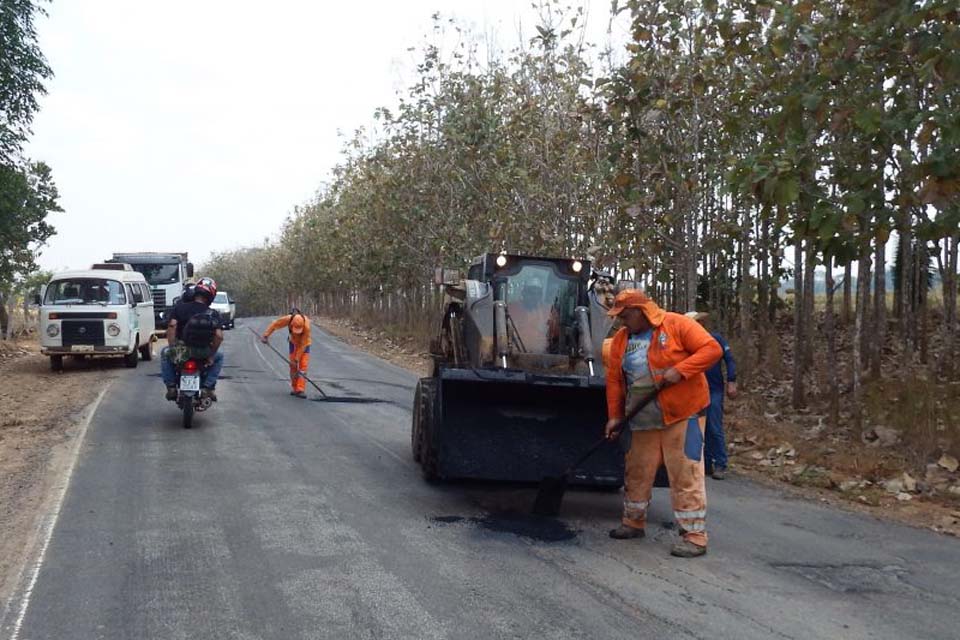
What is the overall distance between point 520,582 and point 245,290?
Result: 386 feet

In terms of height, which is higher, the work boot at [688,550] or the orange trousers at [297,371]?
the orange trousers at [297,371]

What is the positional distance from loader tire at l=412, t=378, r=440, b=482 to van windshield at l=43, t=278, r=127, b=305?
13.0m

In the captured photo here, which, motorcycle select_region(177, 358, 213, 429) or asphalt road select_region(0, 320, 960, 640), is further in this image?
motorcycle select_region(177, 358, 213, 429)

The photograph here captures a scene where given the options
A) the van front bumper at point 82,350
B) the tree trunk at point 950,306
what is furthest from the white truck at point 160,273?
the tree trunk at point 950,306

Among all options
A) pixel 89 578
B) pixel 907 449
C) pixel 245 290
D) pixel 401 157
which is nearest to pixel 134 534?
pixel 89 578

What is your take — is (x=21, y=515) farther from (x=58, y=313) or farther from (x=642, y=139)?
(x=58, y=313)

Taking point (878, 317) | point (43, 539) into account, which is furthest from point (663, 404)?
point (878, 317)

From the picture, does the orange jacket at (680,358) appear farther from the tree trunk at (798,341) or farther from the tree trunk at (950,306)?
the tree trunk at (950,306)

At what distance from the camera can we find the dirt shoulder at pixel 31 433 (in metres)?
7.38

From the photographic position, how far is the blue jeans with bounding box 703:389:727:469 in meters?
10.5

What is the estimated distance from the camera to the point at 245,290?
120 m

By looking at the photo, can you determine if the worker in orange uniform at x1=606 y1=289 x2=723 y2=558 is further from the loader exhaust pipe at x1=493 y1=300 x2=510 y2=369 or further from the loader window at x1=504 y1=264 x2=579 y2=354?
the loader window at x1=504 y1=264 x2=579 y2=354

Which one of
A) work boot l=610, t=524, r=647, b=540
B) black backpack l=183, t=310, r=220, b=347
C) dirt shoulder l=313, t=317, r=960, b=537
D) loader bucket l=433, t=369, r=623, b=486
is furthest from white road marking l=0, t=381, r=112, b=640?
dirt shoulder l=313, t=317, r=960, b=537

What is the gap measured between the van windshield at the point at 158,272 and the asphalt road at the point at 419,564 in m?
24.5
